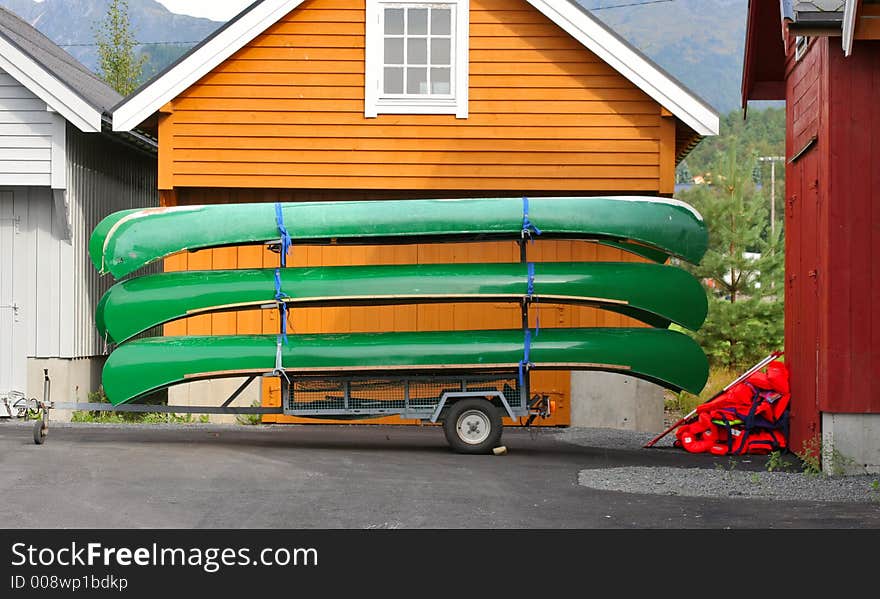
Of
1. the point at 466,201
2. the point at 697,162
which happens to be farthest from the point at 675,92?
the point at 697,162

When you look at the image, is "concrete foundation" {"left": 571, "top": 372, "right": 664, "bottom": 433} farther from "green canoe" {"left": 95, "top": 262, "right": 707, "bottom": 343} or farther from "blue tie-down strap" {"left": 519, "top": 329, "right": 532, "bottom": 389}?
"blue tie-down strap" {"left": 519, "top": 329, "right": 532, "bottom": 389}

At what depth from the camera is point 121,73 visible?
32125mm

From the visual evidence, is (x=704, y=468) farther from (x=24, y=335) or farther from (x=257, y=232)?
(x=24, y=335)

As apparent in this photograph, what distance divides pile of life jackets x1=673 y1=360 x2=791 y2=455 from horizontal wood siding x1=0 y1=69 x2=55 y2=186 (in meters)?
9.18

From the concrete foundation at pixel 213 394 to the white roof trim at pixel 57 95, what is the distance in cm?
364

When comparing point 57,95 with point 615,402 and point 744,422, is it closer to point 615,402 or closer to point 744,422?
point 615,402

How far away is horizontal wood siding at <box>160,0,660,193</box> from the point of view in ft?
57.8

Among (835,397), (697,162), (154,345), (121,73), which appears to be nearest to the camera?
(835,397)

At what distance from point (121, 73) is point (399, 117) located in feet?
53.8

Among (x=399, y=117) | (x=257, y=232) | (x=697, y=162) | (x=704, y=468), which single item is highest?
(x=697, y=162)

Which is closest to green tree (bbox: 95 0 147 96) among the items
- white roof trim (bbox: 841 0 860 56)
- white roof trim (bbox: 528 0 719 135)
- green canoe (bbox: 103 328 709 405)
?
white roof trim (bbox: 528 0 719 135)

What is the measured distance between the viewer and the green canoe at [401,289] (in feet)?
47.2

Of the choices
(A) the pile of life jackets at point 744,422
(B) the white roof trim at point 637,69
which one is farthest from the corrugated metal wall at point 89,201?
(A) the pile of life jackets at point 744,422

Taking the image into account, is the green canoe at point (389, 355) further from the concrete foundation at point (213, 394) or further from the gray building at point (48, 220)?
the gray building at point (48, 220)
